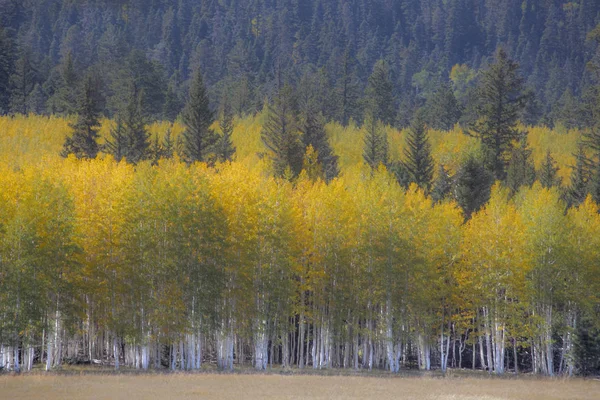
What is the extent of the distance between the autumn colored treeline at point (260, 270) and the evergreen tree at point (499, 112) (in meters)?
23.4

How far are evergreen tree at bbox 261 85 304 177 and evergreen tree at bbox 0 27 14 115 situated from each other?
49.2 m

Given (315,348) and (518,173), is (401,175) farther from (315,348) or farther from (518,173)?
(315,348)

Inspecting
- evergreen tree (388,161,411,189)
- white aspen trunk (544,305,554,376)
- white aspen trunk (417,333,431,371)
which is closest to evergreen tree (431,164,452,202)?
evergreen tree (388,161,411,189)

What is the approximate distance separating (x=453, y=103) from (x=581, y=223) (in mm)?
81031

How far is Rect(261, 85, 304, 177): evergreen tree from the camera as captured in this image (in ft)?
244

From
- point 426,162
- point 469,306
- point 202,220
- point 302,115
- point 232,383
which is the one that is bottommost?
point 232,383

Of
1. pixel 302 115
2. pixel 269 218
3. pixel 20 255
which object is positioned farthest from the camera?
pixel 302 115

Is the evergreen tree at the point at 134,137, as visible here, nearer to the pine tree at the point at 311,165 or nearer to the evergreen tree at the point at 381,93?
the pine tree at the point at 311,165

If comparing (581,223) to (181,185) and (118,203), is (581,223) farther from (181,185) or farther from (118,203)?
(118,203)

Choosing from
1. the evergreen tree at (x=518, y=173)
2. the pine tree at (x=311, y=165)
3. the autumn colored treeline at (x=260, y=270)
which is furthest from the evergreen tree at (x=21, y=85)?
the evergreen tree at (x=518, y=173)

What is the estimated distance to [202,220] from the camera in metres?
47.0

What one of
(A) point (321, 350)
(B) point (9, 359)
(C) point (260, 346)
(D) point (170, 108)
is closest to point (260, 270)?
(C) point (260, 346)

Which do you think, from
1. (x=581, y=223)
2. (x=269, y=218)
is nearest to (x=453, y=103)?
(x=581, y=223)

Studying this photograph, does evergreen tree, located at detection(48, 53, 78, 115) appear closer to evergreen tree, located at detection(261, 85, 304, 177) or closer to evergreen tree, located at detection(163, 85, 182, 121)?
evergreen tree, located at detection(163, 85, 182, 121)
